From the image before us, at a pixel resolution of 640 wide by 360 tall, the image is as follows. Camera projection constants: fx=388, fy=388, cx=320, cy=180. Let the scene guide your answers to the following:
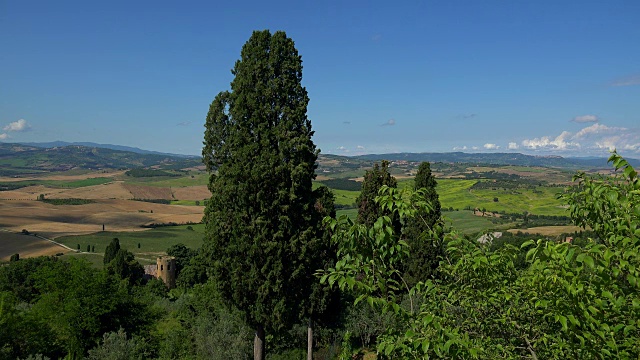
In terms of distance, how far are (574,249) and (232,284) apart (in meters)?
13.5

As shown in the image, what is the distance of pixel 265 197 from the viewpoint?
50.2 feet

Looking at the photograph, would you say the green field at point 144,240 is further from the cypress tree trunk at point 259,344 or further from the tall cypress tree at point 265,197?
the tall cypress tree at point 265,197

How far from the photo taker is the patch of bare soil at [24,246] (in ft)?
240

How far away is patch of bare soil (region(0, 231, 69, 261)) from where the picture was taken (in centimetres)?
7305

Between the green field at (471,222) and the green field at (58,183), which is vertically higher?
the green field at (58,183)

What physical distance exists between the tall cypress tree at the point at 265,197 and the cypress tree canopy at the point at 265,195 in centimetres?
4

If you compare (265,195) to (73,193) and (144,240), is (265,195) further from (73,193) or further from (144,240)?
(73,193)

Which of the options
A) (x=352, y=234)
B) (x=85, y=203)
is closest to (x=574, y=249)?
(x=352, y=234)

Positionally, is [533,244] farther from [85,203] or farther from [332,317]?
[85,203]

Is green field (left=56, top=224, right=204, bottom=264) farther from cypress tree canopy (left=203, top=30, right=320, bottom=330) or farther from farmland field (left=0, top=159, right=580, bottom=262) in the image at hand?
cypress tree canopy (left=203, top=30, right=320, bottom=330)

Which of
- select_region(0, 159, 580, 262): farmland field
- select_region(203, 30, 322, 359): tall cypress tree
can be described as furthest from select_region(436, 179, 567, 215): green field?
select_region(203, 30, 322, 359): tall cypress tree

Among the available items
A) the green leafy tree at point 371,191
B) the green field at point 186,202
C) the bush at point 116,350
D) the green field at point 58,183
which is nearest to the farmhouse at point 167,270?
the green leafy tree at point 371,191

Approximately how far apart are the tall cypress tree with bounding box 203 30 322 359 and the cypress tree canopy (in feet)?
0.13

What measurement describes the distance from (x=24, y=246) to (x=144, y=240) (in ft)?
76.9
